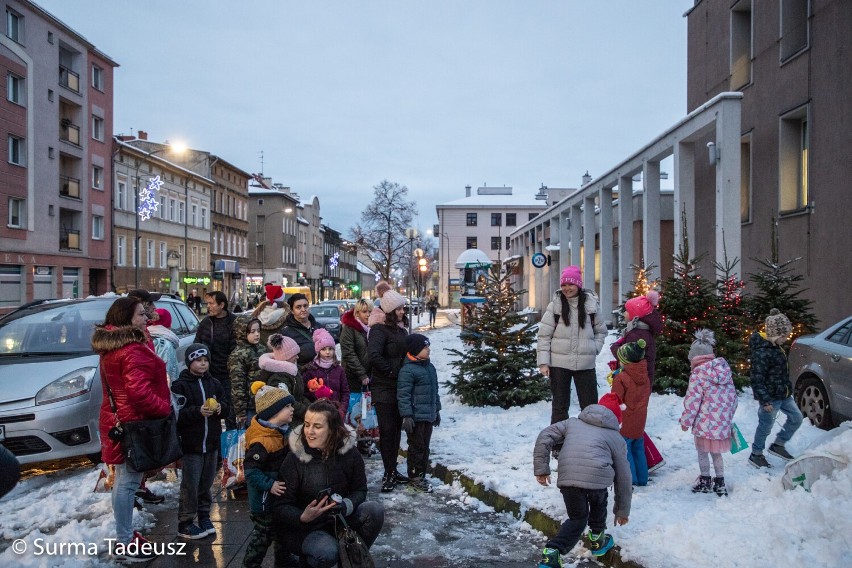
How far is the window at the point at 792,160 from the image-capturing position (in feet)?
55.1

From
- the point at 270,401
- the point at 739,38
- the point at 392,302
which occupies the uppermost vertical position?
the point at 739,38

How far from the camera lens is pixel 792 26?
17.0 meters

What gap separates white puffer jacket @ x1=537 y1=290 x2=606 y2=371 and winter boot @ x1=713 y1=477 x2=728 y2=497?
1801 mm

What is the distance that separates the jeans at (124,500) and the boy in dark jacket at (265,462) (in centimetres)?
99

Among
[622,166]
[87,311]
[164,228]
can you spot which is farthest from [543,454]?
[164,228]

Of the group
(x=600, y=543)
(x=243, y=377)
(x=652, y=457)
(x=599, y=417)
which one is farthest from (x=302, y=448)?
(x=652, y=457)

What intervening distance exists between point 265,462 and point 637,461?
12.2ft

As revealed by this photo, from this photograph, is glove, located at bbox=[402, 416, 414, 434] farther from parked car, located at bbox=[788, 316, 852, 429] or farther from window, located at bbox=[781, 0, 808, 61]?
window, located at bbox=[781, 0, 808, 61]

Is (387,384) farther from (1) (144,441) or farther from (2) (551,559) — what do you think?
(2) (551,559)

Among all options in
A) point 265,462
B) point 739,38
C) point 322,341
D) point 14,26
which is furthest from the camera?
point 14,26

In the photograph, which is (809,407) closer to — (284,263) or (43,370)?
(43,370)

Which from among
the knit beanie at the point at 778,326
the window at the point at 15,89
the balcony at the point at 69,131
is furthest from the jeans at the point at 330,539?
the balcony at the point at 69,131

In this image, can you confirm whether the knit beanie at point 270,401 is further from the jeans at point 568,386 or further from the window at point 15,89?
the window at point 15,89

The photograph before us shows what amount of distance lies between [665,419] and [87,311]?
7.45m
